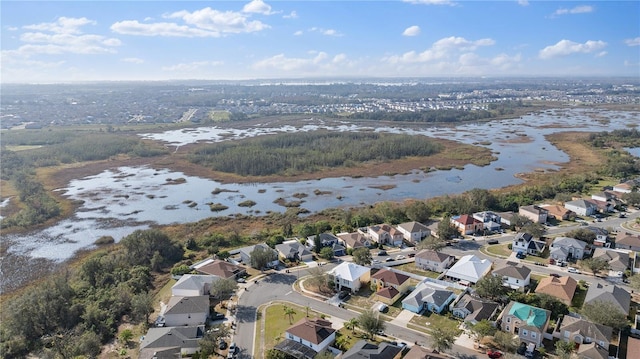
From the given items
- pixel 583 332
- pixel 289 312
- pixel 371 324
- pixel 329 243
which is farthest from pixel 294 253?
pixel 583 332

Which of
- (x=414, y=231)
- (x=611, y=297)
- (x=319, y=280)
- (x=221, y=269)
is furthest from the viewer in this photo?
(x=414, y=231)

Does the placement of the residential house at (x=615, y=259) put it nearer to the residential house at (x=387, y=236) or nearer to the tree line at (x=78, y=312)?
the residential house at (x=387, y=236)

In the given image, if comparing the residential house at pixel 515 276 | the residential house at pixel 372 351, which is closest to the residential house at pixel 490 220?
the residential house at pixel 515 276

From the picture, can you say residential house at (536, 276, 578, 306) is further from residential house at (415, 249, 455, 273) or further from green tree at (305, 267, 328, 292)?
green tree at (305, 267, 328, 292)

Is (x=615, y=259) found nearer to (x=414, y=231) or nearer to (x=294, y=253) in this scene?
(x=414, y=231)

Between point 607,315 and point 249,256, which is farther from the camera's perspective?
point 249,256

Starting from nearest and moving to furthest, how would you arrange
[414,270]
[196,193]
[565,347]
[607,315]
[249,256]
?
[565,347]
[607,315]
[414,270]
[249,256]
[196,193]
